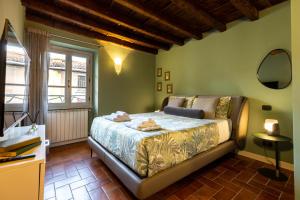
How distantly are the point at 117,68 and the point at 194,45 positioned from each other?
2.02 metres

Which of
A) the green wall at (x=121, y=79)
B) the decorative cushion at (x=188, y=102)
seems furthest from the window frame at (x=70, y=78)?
the decorative cushion at (x=188, y=102)

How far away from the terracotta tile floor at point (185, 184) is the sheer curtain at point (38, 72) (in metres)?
0.95

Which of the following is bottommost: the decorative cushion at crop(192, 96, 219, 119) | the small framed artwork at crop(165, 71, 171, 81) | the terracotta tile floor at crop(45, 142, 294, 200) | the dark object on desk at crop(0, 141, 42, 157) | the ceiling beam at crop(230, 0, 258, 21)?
the terracotta tile floor at crop(45, 142, 294, 200)

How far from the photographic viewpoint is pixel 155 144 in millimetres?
1463

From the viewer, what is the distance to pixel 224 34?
9.57 feet

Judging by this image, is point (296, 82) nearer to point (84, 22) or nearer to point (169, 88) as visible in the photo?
point (169, 88)

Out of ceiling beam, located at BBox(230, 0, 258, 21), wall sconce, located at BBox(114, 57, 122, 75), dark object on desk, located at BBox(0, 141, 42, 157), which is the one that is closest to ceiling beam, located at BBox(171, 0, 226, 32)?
ceiling beam, located at BBox(230, 0, 258, 21)

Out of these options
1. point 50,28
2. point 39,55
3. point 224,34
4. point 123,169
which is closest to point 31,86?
point 39,55

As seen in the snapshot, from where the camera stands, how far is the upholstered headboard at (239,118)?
246 cm

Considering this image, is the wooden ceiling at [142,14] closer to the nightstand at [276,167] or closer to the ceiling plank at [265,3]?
the ceiling plank at [265,3]

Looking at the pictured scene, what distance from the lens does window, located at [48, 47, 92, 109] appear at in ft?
10.1

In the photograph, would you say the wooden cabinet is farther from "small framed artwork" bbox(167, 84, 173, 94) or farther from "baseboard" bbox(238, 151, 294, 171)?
"small framed artwork" bbox(167, 84, 173, 94)

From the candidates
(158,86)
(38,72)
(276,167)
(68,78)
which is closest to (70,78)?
(68,78)

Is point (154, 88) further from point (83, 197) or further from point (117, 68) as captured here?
point (83, 197)
